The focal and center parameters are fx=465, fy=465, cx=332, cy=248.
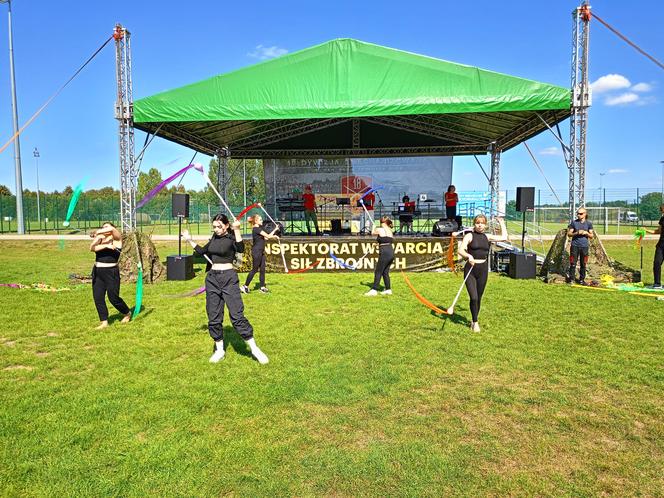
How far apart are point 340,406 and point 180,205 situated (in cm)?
932

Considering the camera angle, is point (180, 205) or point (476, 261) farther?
point (180, 205)

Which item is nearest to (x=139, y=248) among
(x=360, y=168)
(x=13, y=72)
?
(x=360, y=168)

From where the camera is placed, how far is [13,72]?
1135 inches

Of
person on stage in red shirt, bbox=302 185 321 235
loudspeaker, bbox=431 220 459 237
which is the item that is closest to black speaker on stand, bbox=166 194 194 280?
person on stage in red shirt, bbox=302 185 321 235

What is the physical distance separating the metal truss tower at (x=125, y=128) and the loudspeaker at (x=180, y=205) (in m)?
0.98

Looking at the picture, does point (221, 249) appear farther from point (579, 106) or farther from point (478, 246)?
point (579, 106)

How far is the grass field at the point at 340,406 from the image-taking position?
312 centimetres

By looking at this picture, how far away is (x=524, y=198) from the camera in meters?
12.2

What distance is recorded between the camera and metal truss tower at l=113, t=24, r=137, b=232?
1150 cm

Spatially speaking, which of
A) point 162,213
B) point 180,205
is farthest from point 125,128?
point 162,213

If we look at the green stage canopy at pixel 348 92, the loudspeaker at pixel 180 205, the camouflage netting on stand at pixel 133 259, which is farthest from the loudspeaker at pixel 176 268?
the green stage canopy at pixel 348 92

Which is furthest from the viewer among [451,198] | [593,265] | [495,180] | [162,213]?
[162,213]

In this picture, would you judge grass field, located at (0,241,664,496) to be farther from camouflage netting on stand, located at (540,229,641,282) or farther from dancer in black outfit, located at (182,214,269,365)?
camouflage netting on stand, located at (540,229,641,282)

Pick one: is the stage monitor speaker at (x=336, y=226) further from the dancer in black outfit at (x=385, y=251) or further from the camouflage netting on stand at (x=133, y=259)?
the dancer in black outfit at (x=385, y=251)
